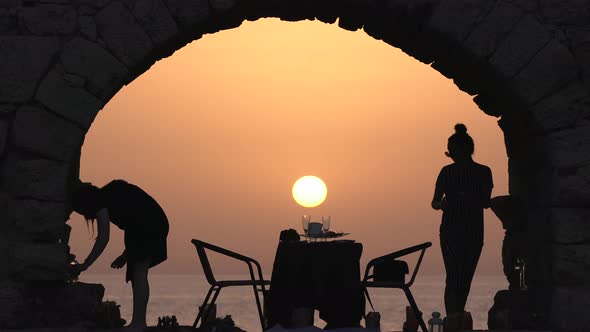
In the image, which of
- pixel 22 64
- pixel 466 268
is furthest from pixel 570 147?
pixel 22 64

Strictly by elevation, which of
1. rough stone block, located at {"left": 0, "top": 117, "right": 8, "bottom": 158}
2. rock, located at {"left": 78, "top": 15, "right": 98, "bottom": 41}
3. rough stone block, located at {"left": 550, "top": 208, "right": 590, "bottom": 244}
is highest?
rock, located at {"left": 78, "top": 15, "right": 98, "bottom": 41}

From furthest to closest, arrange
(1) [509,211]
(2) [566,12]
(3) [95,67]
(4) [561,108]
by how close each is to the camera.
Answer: (1) [509,211]
(2) [566,12]
(4) [561,108]
(3) [95,67]

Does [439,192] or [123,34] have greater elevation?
[123,34]

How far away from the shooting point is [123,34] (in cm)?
927

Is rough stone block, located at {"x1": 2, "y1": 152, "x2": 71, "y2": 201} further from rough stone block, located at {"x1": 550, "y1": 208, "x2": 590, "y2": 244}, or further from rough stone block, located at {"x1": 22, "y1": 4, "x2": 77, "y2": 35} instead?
rough stone block, located at {"x1": 550, "y1": 208, "x2": 590, "y2": 244}

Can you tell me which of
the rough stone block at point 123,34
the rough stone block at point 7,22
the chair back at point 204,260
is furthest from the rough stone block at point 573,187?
the rough stone block at point 7,22

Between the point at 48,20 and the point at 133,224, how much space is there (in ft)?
5.53

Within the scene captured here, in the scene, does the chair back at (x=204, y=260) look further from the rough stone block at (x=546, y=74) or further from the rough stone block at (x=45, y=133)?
the rough stone block at (x=546, y=74)

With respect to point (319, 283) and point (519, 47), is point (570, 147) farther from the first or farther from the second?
point (319, 283)

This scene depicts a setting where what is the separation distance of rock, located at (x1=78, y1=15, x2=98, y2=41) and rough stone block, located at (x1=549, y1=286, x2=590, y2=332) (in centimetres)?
400

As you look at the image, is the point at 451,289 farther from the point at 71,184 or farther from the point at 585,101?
the point at 71,184

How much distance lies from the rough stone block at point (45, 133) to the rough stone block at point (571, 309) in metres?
3.78

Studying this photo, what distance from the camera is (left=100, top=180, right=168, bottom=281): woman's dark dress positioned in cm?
907

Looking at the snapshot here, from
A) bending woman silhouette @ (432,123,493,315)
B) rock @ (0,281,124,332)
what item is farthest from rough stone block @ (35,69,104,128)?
bending woman silhouette @ (432,123,493,315)
